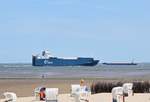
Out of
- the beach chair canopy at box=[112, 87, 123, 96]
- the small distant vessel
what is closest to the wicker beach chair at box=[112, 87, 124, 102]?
the beach chair canopy at box=[112, 87, 123, 96]

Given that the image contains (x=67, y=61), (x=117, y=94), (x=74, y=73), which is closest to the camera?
(x=117, y=94)

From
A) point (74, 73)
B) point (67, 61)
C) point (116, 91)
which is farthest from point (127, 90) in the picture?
point (67, 61)

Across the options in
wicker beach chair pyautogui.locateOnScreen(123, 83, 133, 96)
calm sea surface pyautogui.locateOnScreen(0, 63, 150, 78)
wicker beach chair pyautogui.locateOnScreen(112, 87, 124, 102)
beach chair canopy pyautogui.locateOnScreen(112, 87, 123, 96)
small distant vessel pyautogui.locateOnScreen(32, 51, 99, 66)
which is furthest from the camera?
small distant vessel pyautogui.locateOnScreen(32, 51, 99, 66)

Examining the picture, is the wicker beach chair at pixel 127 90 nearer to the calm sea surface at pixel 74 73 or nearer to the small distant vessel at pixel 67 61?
the calm sea surface at pixel 74 73

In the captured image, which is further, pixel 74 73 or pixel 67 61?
pixel 67 61

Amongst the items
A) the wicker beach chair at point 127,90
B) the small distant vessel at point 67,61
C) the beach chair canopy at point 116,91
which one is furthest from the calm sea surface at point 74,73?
the beach chair canopy at point 116,91

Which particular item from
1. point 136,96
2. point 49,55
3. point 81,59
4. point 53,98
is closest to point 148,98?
point 136,96

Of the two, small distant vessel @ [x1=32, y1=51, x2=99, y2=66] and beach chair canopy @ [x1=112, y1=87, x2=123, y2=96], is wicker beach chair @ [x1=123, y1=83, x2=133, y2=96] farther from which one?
small distant vessel @ [x1=32, y1=51, x2=99, y2=66]

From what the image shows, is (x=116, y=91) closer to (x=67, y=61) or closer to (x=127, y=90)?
(x=127, y=90)

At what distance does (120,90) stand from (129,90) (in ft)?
11.7

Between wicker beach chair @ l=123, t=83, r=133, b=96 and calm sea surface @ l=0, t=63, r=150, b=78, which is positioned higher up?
wicker beach chair @ l=123, t=83, r=133, b=96

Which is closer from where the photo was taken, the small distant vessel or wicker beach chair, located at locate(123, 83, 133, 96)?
wicker beach chair, located at locate(123, 83, 133, 96)

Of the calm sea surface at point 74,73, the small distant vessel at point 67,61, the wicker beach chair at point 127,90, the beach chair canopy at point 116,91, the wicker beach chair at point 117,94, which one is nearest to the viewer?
the wicker beach chair at point 117,94

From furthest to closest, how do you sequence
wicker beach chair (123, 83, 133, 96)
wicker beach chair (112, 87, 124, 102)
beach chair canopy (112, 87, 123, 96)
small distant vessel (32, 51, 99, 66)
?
1. small distant vessel (32, 51, 99, 66)
2. wicker beach chair (123, 83, 133, 96)
3. beach chair canopy (112, 87, 123, 96)
4. wicker beach chair (112, 87, 124, 102)
